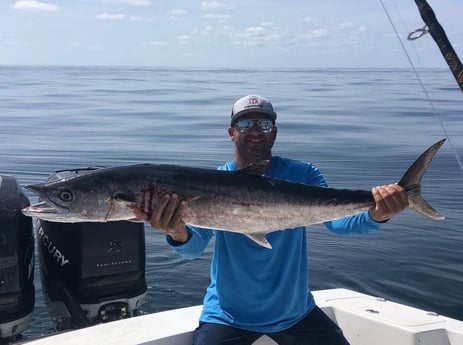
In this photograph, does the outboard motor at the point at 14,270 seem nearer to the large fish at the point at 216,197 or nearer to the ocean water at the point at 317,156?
the ocean water at the point at 317,156

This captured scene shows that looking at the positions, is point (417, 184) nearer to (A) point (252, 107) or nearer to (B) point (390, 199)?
(B) point (390, 199)

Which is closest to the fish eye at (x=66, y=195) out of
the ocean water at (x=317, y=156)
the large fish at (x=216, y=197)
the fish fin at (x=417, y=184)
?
the large fish at (x=216, y=197)

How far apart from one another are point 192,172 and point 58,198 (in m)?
0.73

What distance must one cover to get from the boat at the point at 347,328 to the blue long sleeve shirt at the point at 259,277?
0.32m

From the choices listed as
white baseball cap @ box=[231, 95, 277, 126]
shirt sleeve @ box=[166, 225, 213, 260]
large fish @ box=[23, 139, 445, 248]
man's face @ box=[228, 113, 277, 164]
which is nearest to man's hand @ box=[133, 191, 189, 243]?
large fish @ box=[23, 139, 445, 248]

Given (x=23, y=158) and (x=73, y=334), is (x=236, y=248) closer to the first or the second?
(x=73, y=334)

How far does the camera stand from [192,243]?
11.3 feet

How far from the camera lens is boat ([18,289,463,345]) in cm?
355

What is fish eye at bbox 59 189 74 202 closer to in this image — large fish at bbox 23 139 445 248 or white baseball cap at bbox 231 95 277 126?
large fish at bbox 23 139 445 248

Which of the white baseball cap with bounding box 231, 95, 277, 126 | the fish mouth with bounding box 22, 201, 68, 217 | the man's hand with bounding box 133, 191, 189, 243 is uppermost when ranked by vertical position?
the white baseball cap with bounding box 231, 95, 277, 126

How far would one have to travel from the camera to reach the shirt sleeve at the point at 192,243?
3.40 metres

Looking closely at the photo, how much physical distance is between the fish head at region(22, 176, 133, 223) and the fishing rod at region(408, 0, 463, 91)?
2.74 meters

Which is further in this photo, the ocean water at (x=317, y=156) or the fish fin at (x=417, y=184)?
the ocean water at (x=317, y=156)

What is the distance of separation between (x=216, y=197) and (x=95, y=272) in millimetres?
1752
